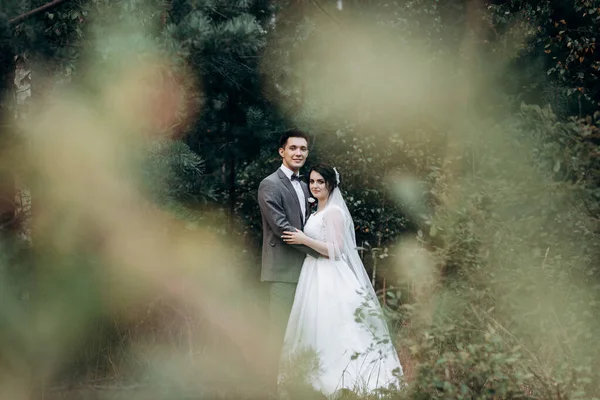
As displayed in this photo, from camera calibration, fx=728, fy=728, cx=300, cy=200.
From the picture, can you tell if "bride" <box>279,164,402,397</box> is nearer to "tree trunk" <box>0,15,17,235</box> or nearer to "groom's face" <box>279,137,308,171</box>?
"groom's face" <box>279,137,308,171</box>

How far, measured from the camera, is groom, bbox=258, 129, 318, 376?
17.5 ft

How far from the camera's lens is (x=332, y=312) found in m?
5.13

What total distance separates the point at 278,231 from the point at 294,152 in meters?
0.61

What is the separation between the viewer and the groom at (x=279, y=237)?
5324 mm

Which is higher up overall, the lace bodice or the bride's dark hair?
the bride's dark hair

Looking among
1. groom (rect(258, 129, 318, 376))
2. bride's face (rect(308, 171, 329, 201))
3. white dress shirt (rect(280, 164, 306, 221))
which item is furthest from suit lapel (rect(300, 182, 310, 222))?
bride's face (rect(308, 171, 329, 201))

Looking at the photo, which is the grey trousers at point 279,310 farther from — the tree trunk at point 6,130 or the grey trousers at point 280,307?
the tree trunk at point 6,130

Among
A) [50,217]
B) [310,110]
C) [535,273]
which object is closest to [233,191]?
[310,110]

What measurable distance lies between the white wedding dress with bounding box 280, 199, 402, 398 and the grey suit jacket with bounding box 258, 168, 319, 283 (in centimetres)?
10

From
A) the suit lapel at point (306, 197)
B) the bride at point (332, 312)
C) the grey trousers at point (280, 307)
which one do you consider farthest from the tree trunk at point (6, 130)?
the suit lapel at point (306, 197)

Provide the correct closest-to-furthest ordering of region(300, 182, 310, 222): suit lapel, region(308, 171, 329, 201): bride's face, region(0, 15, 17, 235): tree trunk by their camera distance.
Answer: region(0, 15, 17, 235): tree trunk → region(308, 171, 329, 201): bride's face → region(300, 182, 310, 222): suit lapel

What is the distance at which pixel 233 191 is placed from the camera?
7.00 meters

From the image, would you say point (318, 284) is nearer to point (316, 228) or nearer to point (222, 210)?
point (316, 228)

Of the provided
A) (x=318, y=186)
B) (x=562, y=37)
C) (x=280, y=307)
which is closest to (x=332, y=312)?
(x=280, y=307)
